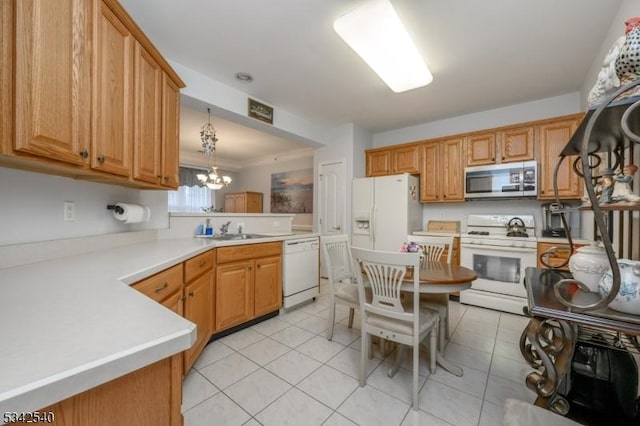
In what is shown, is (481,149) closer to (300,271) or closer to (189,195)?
(300,271)

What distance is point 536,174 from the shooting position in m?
2.98

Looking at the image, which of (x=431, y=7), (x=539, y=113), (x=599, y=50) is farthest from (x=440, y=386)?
(x=539, y=113)

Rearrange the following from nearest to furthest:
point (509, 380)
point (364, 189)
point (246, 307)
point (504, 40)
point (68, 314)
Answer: point (68, 314)
point (509, 380)
point (504, 40)
point (246, 307)
point (364, 189)

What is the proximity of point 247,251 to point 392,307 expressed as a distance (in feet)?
4.77

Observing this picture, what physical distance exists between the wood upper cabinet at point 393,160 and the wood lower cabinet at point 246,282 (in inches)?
88.0

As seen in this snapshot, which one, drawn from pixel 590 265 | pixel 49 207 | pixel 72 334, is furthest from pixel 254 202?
pixel 590 265

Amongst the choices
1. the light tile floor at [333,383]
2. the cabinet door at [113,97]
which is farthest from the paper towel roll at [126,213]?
the light tile floor at [333,383]

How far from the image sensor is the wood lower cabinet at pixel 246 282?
229cm

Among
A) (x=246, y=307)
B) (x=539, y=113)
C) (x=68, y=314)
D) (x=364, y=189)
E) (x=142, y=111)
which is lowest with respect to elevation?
(x=246, y=307)

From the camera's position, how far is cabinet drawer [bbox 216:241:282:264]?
2.31 m

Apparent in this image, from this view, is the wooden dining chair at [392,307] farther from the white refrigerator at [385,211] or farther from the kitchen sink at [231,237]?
the white refrigerator at [385,211]

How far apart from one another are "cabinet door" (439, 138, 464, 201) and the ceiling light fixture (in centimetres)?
268

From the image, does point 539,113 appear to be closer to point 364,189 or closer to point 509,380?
point 364,189

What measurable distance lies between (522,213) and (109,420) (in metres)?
4.16
